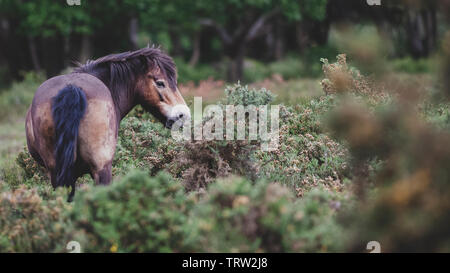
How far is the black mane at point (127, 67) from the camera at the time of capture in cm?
485

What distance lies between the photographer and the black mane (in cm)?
485

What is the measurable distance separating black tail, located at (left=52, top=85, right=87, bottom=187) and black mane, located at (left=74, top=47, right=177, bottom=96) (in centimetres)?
68

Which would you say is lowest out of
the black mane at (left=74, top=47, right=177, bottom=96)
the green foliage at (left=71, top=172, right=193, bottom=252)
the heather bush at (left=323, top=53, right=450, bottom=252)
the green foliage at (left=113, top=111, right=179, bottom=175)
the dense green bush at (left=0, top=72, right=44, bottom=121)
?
the dense green bush at (left=0, top=72, right=44, bottom=121)

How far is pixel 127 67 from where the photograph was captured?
4949 millimetres

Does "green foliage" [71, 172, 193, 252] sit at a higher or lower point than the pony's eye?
lower

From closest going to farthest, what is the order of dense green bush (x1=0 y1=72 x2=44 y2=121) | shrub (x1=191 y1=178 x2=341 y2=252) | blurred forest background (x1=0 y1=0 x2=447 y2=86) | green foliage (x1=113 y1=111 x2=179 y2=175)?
shrub (x1=191 y1=178 x2=341 y2=252) → green foliage (x1=113 y1=111 x2=179 y2=175) → dense green bush (x1=0 y1=72 x2=44 y2=121) → blurred forest background (x1=0 y1=0 x2=447 y2=86)

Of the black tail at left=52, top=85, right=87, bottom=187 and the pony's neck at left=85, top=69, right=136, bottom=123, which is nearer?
the black tail at left=52, top=85, right=87, bottom=187

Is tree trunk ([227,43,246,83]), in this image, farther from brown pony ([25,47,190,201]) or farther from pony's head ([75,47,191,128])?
brown pony ([25,47,190,201])

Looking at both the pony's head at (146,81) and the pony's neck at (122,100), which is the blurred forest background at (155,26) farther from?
the pony's neck at (122,100)

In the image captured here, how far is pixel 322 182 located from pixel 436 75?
2.59 metres

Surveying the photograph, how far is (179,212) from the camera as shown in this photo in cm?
357

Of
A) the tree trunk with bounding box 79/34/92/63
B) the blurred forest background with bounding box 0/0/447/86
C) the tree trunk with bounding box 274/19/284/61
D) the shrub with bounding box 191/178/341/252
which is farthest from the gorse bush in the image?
the tree trunk with bounding box 274/19/284/61
